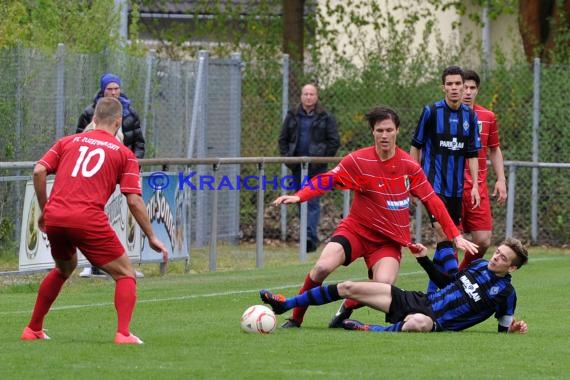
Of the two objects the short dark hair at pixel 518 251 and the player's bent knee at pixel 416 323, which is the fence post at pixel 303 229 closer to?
the player's bent knee at pixel 416 323

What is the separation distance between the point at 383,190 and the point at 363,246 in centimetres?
46

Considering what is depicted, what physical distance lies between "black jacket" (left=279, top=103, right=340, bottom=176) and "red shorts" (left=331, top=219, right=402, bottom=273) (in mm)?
7984

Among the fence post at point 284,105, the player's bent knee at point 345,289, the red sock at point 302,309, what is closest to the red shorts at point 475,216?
the red sock at point 302,309

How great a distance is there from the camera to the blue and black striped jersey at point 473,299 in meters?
10.8

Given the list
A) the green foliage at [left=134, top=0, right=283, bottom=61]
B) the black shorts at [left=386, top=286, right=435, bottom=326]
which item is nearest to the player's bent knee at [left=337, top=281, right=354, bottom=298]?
the black shorts at [left=386, top=286, right=435, bottom=326]

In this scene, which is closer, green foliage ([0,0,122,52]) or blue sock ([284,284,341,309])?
blue sock ([284,284,341,309])

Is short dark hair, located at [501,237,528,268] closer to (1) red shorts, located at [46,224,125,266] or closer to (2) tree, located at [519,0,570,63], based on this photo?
(1) red shorts, located at [46,224,125,266]

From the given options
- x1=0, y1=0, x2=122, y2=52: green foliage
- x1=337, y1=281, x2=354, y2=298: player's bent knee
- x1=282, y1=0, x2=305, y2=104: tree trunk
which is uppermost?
x1=282, y1=0, x2=305, y2=104: tree trunk

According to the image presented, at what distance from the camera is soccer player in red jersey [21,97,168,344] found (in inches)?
382

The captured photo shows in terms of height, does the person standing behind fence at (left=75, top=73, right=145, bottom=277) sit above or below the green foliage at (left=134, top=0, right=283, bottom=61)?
below

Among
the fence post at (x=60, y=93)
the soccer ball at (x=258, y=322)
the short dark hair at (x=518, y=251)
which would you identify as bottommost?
the soccer ball at (x=258, y=322)

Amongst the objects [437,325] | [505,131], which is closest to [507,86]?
[505,131]

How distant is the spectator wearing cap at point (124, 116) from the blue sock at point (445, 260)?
14.8 ft

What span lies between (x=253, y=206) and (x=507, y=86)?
4230 mm
